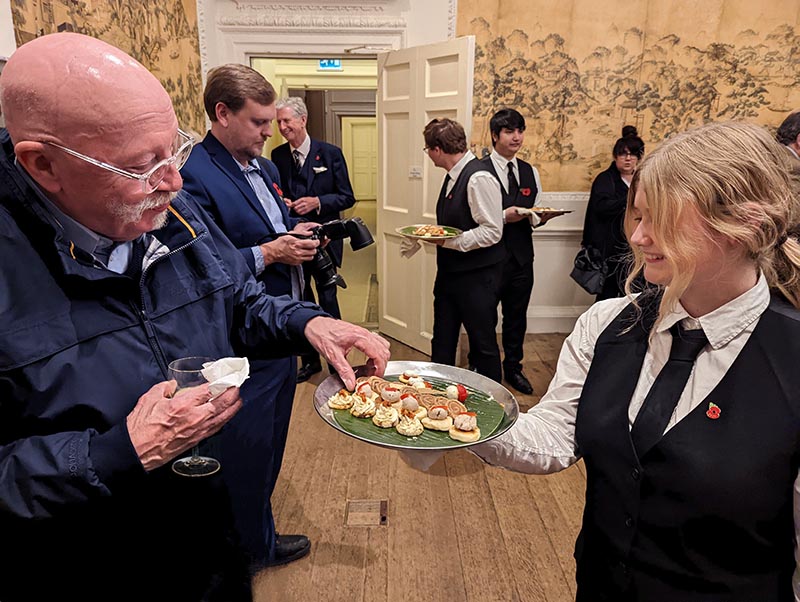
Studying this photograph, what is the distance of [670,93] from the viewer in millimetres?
4832

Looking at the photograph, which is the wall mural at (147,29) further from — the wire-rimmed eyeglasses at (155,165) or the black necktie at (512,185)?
the black necktie at (512,185)

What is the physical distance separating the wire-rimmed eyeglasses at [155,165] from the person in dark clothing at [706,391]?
923 mm

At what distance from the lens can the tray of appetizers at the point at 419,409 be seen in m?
1.38

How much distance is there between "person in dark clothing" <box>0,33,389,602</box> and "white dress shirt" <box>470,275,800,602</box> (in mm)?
633

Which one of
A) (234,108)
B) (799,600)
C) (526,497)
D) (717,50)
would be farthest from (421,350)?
(799,600)

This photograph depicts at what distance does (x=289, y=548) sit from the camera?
245cm

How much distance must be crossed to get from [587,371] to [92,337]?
102cm

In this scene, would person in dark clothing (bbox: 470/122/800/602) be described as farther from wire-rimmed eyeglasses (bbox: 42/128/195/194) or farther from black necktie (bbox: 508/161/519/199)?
black necktie (bbox: 508/161/519/199)

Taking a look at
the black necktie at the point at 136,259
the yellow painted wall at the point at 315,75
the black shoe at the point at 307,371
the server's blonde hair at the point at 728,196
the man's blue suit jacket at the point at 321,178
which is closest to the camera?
the server's blonde hair at the point at 728,196

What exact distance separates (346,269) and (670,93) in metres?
4.68

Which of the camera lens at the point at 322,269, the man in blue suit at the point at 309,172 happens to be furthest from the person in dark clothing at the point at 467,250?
the man in blue suit at the point at 309,172

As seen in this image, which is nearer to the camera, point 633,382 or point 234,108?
point 633,382

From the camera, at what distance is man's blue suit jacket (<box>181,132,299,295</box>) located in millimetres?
2158

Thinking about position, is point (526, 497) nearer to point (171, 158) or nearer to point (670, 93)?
point (171, 158)
